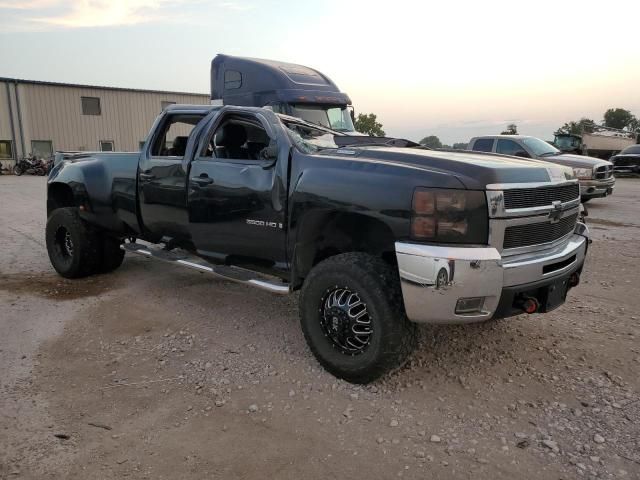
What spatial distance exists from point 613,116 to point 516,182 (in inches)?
3194

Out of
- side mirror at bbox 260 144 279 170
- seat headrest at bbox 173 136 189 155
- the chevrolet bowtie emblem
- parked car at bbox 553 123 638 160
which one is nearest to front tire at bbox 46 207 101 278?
seat headrest at bbox 173 136 189 155

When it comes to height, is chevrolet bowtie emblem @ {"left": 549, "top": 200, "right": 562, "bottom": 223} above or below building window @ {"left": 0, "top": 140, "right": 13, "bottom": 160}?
below

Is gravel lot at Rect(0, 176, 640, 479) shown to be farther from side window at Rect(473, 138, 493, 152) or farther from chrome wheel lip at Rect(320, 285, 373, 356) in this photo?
side window at Rect(473, 138, 493, 152)

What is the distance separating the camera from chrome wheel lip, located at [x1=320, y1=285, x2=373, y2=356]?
3.27 metres

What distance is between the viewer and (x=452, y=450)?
105 inches

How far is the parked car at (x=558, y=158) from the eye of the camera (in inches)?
446

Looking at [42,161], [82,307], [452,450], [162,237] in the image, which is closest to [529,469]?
[452,450]

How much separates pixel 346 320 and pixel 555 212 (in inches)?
59.1

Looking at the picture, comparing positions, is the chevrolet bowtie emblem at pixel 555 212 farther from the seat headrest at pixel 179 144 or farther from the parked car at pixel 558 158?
the parked car at pixel 558 158

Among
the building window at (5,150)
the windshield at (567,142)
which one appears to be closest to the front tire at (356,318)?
the windshield at (567,142)

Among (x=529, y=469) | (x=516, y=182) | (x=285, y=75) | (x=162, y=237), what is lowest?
(x=529, y=469)

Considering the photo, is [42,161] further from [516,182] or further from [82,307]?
[516,182]

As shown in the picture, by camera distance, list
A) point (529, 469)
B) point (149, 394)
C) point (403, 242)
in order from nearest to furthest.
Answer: point (529, 469), point (403, 242), point (149, 394)

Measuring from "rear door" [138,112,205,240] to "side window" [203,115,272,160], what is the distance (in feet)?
1.06
